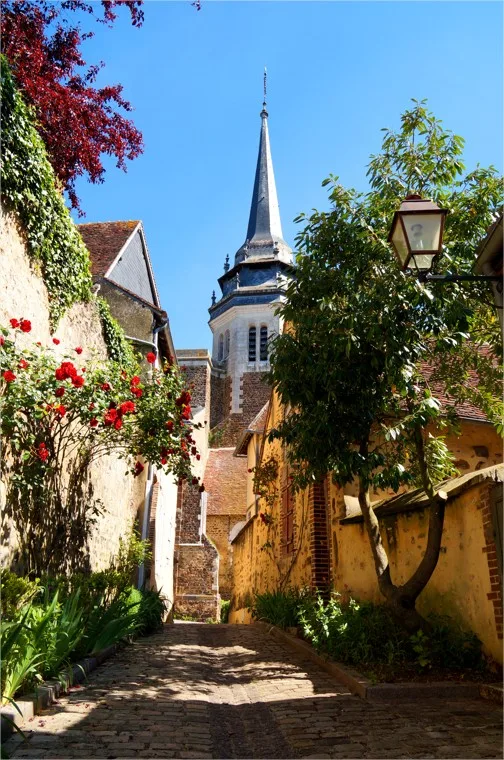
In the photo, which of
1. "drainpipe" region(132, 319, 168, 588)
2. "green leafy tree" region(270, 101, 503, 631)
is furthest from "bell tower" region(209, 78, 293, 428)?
"green leafy tree" region(270, 101, 503, 631)

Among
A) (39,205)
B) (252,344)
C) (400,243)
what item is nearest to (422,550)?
(400,243)

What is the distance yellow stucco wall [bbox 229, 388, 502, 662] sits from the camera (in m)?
6.03

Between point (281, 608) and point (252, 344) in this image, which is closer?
point (281, 608)

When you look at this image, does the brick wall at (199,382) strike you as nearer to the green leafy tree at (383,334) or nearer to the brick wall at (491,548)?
the green leafy tree at (383,334)

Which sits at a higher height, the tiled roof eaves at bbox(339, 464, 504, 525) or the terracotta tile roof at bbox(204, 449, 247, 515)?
the terracotta tile roof at bbox(204, 449, 247, 515)

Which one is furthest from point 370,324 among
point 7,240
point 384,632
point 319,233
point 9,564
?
point 9,564

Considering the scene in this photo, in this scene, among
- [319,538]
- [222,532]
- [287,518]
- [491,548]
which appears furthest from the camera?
→ [222,532]

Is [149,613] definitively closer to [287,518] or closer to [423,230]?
[287,518]

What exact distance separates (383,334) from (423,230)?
1740 mm

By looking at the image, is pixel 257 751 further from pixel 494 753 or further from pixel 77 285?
pixel 77 285

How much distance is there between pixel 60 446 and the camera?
7445 mm

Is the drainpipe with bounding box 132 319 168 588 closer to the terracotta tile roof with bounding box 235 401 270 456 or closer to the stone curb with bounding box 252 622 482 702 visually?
the terracotta tile roof with bounding box 235 401 270 456

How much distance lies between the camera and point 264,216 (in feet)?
157

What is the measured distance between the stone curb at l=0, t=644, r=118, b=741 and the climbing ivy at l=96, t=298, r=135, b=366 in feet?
16.9
